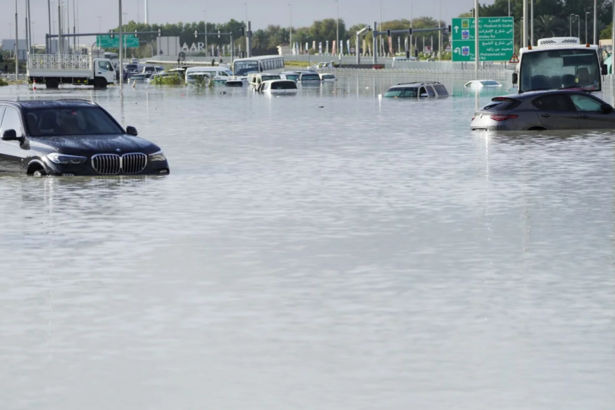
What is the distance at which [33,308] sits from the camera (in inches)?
413

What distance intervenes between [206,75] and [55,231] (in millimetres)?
93101

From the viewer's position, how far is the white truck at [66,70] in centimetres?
9794

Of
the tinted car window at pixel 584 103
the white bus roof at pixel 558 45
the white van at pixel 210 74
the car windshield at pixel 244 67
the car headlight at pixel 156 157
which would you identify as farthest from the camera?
the car windshield at pixel 244 67

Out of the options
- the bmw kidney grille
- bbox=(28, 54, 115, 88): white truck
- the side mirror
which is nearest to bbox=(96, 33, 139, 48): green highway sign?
bbox=(28, 54, 115, 88): white truck

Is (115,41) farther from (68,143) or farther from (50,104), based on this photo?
(68,143)

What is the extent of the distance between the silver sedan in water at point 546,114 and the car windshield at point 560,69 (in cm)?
859

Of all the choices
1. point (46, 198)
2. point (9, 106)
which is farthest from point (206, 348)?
point (9, 106)

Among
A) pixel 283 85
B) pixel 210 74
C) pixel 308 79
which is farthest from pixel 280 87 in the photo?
pixel 210 74

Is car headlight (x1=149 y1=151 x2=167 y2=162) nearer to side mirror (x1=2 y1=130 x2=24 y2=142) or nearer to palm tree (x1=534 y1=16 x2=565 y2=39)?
side mirror (x1=2 y1=130 x2=24 y2=142)

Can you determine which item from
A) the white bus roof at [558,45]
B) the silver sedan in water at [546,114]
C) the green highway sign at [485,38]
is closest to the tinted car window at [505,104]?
the silver sedan in water at [546,114]

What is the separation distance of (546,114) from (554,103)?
398 millimetres

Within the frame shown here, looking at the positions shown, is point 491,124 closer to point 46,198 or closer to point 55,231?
point 46,198

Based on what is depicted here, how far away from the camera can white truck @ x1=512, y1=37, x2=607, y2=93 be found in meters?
43.7

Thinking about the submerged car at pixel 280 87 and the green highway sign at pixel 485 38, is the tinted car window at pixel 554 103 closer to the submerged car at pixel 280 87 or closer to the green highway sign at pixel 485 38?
the submerged car at pixel 280 87
